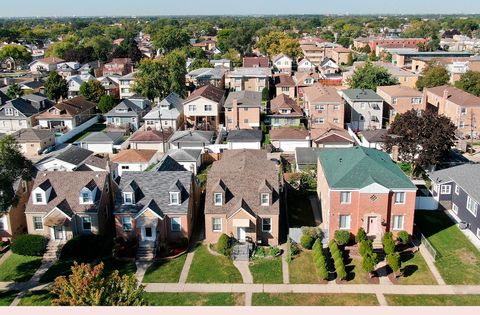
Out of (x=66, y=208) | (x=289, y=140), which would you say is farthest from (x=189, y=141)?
(x=66, y=208)

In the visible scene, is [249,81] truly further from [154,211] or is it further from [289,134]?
[154,211]

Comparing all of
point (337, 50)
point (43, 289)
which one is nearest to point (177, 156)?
point (43, 289)

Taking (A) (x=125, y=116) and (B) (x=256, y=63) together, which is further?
(B) (x=256, y=63)

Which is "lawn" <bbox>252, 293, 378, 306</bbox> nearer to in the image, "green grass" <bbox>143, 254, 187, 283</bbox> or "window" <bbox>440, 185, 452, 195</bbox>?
"green grass" <bbox>143, 254, 187, 283</bbox>

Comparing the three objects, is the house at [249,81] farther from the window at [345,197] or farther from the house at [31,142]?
the window at [345,197]

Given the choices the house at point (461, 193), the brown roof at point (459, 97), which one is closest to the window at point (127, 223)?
the house at point (461, 193)
